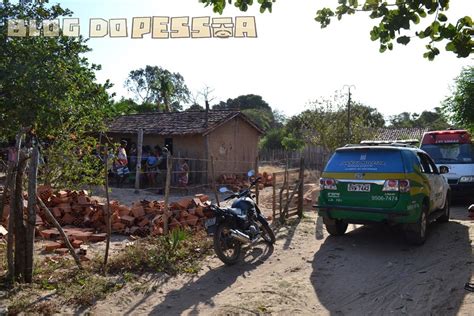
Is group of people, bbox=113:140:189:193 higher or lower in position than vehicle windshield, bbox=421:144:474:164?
lower

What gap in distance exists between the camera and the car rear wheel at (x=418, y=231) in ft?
23.2

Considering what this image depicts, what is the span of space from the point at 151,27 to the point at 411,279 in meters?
5.38

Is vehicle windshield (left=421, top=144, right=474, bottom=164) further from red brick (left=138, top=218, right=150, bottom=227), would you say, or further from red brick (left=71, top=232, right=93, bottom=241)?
red brick (left=71, top=232, right=93, bottom=241)

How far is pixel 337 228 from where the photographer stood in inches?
322

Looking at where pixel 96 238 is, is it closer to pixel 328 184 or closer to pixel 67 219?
pixel 67 219

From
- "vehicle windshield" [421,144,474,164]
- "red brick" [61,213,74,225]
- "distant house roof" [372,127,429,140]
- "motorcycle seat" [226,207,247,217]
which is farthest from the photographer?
"distant house roof" [372,127,429,140]

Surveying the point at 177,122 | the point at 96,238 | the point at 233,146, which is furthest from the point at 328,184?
the point at 177,122

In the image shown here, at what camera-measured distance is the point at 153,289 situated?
5.45 meters

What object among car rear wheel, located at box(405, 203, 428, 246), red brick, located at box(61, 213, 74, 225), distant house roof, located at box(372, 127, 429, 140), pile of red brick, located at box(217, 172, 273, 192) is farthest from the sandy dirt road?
distant house roof, located at box(372, 127, 429, 140)

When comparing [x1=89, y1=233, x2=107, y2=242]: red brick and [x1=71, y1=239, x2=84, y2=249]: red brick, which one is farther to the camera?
[x1=89, y1=233, x2=107, y2=242]: red brick

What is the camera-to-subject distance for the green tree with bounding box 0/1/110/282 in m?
4.22

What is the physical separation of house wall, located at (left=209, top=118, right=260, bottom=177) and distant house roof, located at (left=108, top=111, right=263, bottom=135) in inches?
13.7

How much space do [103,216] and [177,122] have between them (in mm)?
→ 11839

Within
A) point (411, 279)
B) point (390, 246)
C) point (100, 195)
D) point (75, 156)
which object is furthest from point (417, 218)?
point (100, 195)
